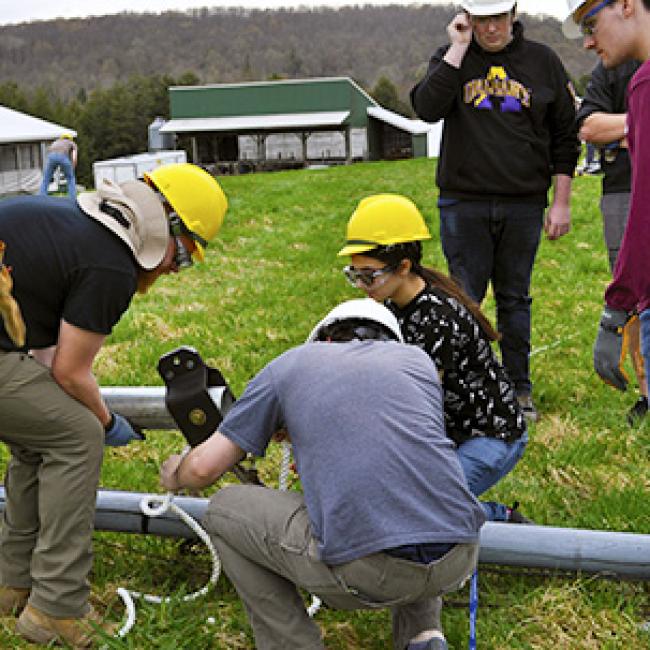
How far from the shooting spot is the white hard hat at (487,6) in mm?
4551

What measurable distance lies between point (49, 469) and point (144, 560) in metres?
0.74

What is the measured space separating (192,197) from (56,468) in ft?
3.23

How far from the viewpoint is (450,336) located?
3.55m

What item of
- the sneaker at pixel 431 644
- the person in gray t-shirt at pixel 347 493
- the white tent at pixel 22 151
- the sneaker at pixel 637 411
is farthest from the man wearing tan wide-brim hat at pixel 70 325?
the white tent at pixel 22 151

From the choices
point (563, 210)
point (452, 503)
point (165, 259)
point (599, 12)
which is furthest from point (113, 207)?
point (563, 210)

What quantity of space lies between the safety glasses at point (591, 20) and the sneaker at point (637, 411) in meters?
2.54

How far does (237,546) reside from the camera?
9.27ft

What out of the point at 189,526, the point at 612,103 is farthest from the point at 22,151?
the point at 189,526

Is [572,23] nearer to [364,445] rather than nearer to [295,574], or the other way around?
[364,445]

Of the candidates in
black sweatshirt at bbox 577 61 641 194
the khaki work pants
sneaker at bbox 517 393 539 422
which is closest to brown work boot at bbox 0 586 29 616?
the khaki work pants

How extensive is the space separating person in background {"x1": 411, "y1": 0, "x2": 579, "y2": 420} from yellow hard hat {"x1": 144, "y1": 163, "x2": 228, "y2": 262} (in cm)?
196

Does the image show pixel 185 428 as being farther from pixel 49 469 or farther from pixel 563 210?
pixel 563 210

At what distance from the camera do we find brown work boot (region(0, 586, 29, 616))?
3293 mm

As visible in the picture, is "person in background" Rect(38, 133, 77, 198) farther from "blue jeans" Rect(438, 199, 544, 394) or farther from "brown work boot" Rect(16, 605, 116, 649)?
"brown work boot" Rect(16, 605, 116, 649)
